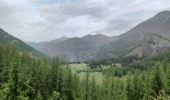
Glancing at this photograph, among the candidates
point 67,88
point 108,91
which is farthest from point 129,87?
point 108,91

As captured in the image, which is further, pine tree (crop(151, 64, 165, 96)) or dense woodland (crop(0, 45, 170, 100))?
dense woodland (crop(0, 45, 170, 100))

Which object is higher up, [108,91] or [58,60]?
[58,60]

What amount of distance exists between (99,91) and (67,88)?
1365 inches

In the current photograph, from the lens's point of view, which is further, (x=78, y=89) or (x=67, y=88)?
(x=78, y=89)

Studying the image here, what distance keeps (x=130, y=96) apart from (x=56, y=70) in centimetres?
4035

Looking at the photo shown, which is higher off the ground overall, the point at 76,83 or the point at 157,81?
the point at 157,81

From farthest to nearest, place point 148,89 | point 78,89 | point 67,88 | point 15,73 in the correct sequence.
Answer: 1. point 78,89
2. point 67,88
3. point 148,89
4. point 15,73

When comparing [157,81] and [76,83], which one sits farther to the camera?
[76,83]

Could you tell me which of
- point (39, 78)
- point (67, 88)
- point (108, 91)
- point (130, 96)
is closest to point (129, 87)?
point (130, 96)

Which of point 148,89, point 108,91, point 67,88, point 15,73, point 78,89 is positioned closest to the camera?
point 15,73

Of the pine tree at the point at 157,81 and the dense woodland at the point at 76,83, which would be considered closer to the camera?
the pine tree at the point at 157,81

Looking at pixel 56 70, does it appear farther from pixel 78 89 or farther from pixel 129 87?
pixel 129 87

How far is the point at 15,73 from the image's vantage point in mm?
33469

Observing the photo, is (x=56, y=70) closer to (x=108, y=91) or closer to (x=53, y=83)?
(x=53, y=83)
